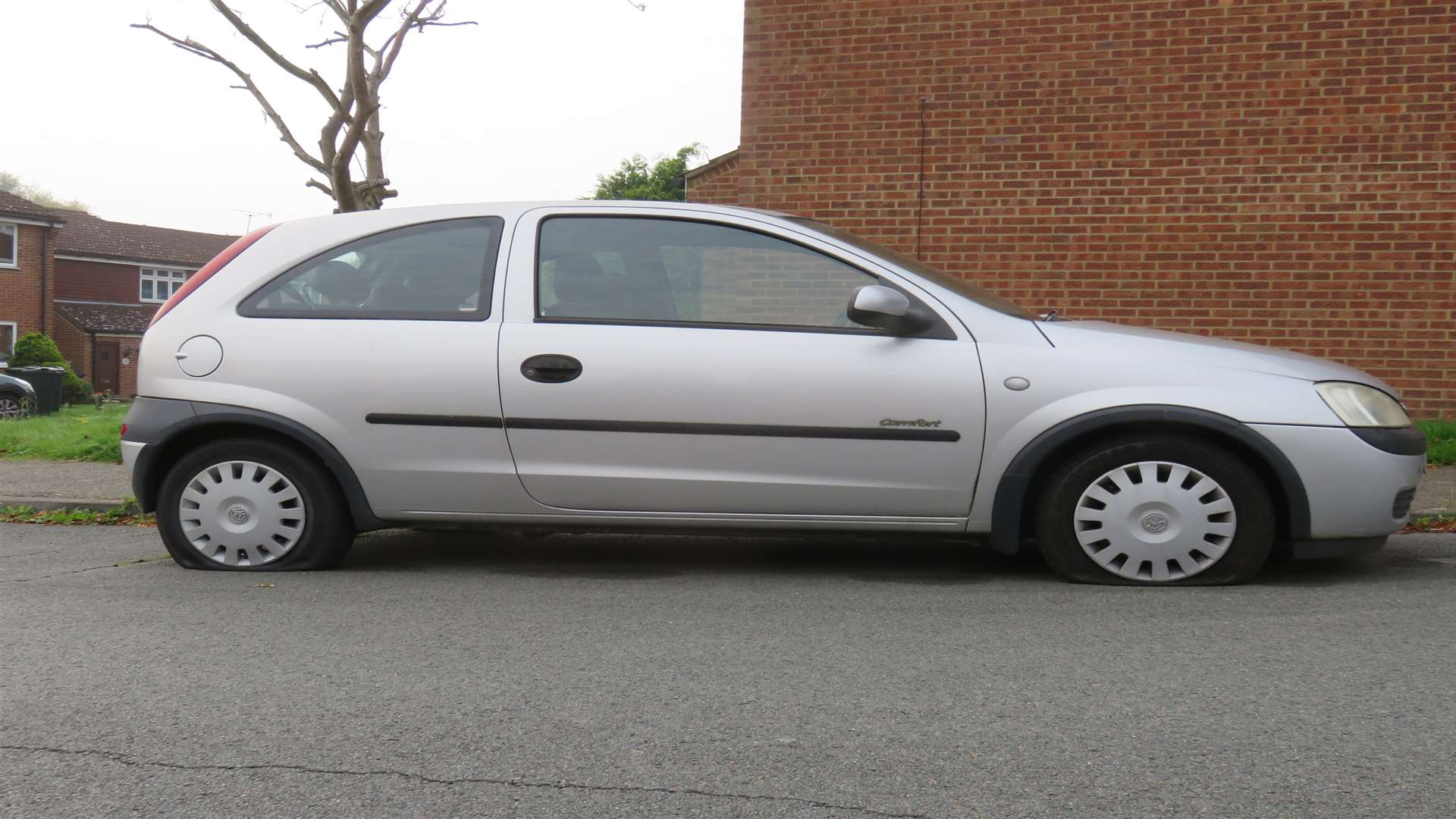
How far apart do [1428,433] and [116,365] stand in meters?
46.1

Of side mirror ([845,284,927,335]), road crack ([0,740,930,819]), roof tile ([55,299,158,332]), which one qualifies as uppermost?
roof tile ([55,299,158,332])

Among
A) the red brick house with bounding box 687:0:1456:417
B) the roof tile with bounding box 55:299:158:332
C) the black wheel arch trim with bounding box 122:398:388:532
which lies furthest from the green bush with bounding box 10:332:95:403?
the black wheel arch trim with bounding box 122:398:388:532

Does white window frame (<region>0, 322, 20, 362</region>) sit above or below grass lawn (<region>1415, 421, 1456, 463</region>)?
above

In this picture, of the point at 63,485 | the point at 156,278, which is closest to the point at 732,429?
the point at 63,485

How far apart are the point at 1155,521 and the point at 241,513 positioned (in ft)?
12.1

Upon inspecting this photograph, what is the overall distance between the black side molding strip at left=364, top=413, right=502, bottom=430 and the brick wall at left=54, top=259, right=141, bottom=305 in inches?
1917

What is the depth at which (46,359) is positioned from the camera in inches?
1427

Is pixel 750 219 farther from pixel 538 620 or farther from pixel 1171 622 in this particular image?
pixel 1171 622

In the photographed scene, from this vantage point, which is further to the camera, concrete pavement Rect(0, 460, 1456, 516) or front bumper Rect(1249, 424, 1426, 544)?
concrete pavement Rect(0, 460, 1456, 516)

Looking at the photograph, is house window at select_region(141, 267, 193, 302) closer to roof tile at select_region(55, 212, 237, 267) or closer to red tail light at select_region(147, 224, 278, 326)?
roof tile at select_region(55, 212, 237, 267)

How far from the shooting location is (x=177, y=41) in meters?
13.4

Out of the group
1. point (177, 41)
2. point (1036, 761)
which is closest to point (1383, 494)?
point (1036, 761)

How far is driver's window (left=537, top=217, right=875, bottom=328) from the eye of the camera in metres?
5.09

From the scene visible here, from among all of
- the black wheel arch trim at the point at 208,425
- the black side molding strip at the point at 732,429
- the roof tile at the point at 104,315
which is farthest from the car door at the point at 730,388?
the roof tile at the point at 104,315
